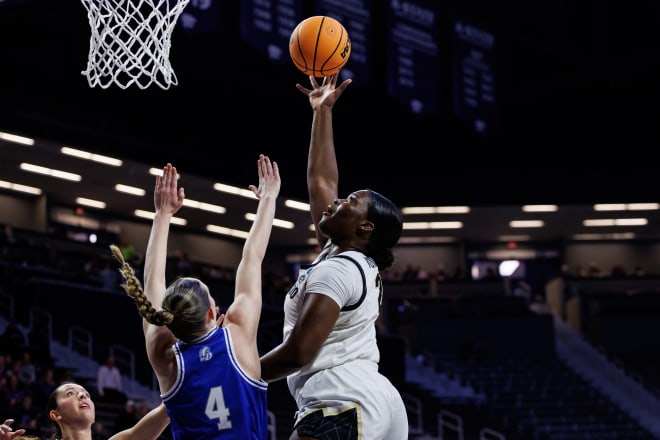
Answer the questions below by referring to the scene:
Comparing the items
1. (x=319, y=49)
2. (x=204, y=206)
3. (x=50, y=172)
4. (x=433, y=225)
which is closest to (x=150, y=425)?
(x=319, y=49)

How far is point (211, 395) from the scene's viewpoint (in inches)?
147

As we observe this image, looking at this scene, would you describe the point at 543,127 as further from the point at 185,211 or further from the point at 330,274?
the point at 330,274

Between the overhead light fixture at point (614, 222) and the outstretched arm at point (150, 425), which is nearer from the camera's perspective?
the outstretched arm at point (150, 425)

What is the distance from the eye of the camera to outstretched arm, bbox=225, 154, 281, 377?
3.83m

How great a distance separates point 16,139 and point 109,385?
30.5ft

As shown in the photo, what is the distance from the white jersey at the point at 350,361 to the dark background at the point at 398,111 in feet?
58.9

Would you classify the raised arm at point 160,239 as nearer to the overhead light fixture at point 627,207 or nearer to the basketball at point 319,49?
the basketball at point 319,49

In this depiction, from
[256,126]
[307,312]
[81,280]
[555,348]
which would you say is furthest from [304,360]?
[256,126]

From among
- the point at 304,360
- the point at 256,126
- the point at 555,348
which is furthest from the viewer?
the point at 256,126

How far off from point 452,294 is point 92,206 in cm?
1010

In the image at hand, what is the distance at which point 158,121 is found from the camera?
2553 centimetres

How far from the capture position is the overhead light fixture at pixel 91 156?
23734 millimetres

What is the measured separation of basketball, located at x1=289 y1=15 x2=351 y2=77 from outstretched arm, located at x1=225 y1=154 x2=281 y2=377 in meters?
1.09

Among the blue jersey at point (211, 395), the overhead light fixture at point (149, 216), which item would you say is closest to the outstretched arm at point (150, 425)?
the blue jersey at point (211, 395)
